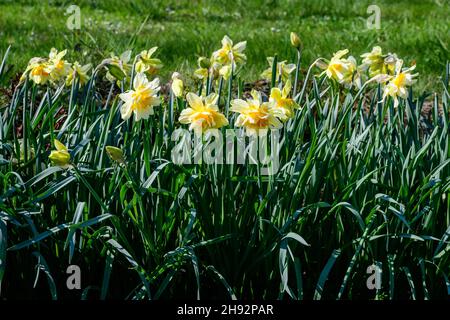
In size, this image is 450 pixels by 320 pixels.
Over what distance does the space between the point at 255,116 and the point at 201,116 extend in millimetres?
153

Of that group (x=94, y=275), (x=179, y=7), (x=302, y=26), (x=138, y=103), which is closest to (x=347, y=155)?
(x=138, y=103)

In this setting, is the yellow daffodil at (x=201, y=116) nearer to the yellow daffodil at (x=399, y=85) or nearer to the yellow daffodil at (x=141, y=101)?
the yellow daffodil at (x=141, y=101)

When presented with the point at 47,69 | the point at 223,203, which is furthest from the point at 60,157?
the point at 47,69

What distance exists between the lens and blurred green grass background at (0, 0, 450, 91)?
5.09m

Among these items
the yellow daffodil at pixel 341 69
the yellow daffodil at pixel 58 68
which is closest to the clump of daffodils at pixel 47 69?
the yellow daffodil at pixel 58 68

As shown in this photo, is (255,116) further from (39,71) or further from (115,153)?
(39,71)

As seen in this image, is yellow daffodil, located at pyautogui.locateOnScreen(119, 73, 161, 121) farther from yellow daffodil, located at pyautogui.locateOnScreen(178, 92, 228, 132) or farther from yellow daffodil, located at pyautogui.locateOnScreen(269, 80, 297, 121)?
yellow daffodil, located at pyautogui.locateOnScreen(269, 80, 297, 121)

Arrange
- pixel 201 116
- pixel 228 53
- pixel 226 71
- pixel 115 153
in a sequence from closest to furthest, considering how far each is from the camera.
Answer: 1. pixel 115 153
2. pixel 201 116
3. pixel 226 71
4. pixel 228 53

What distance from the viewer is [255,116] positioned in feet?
7.52

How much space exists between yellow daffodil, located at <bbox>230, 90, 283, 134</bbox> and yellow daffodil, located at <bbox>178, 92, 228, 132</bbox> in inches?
2.2

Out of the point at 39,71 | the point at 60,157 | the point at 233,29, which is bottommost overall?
the point at 60,157

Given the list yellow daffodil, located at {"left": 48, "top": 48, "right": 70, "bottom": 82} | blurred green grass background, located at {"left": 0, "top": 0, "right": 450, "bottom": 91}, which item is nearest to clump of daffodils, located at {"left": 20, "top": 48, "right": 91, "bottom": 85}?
yellow daffodil, located at {"left": 48, "top": 48, "right": 70, "bottom": 82}
